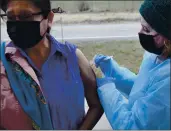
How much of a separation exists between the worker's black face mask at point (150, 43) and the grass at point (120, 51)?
0.07 metres

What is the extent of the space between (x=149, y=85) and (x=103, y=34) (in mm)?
468

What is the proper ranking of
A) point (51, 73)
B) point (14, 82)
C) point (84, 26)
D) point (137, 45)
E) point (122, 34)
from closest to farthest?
point (14, 82)
point (51, 73)
point (137, 45)
point (122, 34)
point (84, 26)

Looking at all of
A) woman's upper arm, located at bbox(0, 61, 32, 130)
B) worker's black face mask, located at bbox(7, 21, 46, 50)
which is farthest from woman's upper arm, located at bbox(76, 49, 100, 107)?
woman's upper arm, located at bbox(0, 61, 32, 130)

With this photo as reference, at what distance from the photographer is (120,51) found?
1.61m

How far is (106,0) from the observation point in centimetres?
149

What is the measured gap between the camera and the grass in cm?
150

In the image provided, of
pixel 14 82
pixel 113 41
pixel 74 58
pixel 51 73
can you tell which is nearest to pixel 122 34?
pixel 113 41

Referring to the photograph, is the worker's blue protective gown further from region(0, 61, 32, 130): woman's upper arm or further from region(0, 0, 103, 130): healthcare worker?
region(0, 61, 32, 130): woman's upper arm

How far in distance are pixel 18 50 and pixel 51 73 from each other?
6.3 inches

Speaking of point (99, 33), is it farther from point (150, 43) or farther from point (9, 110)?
point (9, 110)

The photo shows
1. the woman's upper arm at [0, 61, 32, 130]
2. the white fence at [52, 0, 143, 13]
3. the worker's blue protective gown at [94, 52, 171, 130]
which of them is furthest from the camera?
the white fence at [52, 0, 143, 13]

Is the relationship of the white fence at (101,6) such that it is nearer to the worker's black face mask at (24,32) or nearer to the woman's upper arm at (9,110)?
the worker's black face mask at (24,32)

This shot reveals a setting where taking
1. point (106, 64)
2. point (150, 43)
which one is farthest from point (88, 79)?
point (150, 43)

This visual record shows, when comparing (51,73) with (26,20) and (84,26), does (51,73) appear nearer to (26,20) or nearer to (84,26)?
(26,20)
